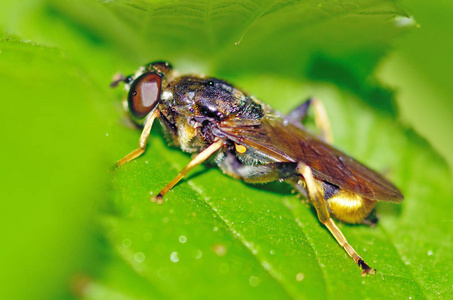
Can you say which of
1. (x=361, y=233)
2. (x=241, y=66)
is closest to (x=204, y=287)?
(x=361, y=233)

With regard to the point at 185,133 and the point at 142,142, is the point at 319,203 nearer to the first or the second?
the point at 185,133

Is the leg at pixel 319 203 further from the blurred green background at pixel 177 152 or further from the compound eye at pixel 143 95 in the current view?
the compound eye at pixel 143 95

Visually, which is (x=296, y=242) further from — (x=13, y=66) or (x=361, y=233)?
(x=13, y=66)

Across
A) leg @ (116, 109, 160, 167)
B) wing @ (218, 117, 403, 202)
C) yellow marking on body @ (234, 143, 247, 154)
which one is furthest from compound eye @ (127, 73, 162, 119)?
yellow marking on body @ (234, 143, 247, 154)

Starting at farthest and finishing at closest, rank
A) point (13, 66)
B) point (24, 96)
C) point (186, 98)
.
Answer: point (186, 98), point (13, 66), point (24, 96)

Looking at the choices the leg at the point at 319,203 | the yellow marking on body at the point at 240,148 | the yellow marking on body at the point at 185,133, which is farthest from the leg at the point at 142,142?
the leg at the point at 319,203

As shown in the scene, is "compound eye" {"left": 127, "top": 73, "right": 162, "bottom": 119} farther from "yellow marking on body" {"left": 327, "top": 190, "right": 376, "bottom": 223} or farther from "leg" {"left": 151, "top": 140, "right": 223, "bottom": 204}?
"yellow marking on body" {"left": 327, "top": 190, "right": 376, "bottom": 223}
